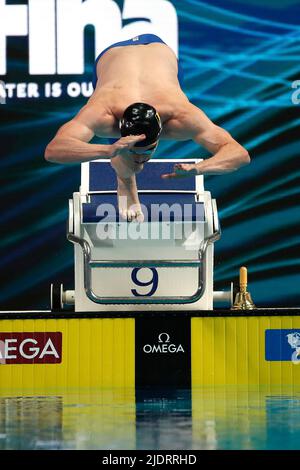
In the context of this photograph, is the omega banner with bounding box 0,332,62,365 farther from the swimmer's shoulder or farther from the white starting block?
the swimmer's shoulder

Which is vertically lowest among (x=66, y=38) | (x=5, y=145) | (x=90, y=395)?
(x=90, y=395)

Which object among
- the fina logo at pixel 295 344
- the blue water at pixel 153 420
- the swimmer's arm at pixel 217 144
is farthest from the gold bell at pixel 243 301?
the swimmer's arm at pixel 217 144

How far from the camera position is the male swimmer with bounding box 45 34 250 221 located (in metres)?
5.70

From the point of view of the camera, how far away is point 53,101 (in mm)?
9406

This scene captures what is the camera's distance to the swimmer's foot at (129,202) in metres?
6.51

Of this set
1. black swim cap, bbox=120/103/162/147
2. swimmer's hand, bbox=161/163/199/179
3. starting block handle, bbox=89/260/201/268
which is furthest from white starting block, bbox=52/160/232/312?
swimmer's hand, bbox=161/163/199/179

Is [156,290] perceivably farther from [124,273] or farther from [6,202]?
[6,202]

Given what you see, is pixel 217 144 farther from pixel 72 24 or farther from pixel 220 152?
pixel 72 24

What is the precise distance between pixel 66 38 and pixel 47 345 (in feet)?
12.7

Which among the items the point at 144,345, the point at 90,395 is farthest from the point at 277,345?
the point at 90,395

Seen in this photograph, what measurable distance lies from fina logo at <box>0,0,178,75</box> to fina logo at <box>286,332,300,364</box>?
12.4 ft

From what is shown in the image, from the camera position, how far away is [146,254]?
671 centimetres

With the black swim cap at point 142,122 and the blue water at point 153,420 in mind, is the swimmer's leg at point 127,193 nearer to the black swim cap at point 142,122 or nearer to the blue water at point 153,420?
the black swim cap at point 142,122

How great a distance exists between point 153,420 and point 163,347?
174cm
